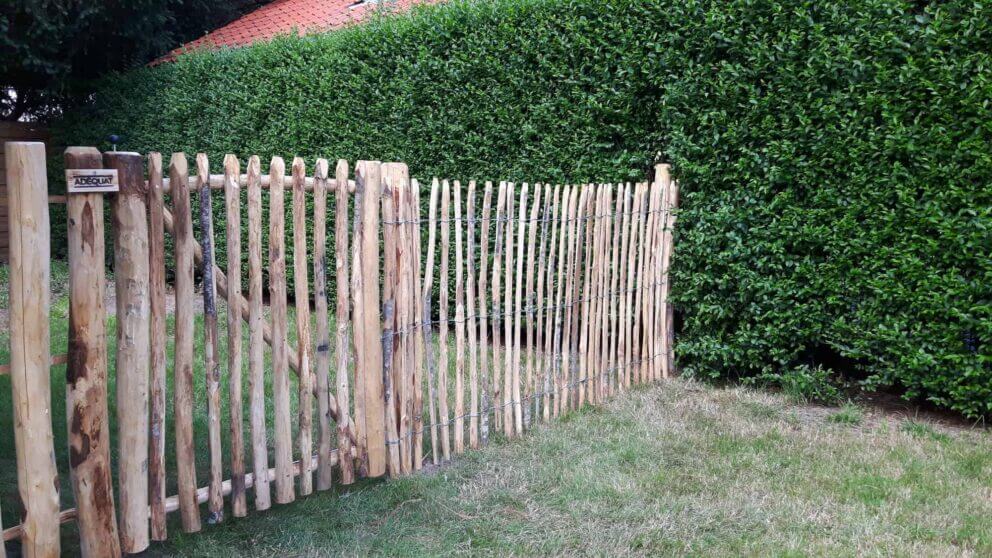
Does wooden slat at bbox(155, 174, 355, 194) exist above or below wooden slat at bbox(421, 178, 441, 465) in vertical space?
above

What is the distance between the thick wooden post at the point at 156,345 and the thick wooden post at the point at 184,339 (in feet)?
0.22

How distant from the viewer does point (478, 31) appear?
23.0ft

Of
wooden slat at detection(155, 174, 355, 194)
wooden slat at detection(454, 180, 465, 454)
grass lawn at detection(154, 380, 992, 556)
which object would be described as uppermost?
wooden slat at detection(155, 174, 355, 194)

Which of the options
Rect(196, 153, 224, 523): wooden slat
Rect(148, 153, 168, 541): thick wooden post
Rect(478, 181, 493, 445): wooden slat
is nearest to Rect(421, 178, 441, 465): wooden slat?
Rect(478, 181, 493, 445): wooden slat

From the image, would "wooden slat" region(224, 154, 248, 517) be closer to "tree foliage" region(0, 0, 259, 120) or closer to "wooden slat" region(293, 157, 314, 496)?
"wooden slat" region(293, 157, 314, 496)

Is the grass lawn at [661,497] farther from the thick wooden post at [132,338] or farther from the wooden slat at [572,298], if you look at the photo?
the thick wooden post at [132,338]

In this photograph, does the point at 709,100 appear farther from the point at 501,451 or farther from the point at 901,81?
the point at 501,451

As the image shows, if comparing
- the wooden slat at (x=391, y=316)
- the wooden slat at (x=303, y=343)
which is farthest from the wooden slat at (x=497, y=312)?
the wooden slat at (x=303, y=343)

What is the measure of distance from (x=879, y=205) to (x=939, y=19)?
1248 millimetres

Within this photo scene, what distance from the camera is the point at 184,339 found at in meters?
3.03

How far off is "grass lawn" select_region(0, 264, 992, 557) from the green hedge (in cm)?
78

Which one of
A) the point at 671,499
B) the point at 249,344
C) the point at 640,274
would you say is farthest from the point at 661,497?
the point at 640,274

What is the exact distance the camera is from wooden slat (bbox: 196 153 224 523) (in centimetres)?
310

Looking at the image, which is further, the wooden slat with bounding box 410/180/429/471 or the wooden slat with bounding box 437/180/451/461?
the wooden slat with bounding box 437/180/451/461
